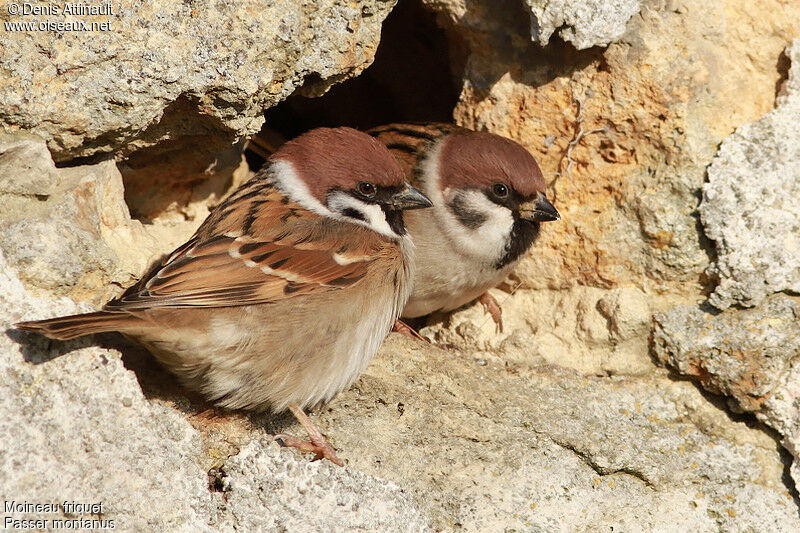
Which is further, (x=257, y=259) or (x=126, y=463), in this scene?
(x=257, y=259)

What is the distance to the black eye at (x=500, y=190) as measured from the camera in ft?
12.2

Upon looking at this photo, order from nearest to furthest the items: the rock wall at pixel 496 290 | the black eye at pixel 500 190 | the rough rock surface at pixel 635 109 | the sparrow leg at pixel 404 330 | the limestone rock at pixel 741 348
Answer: the rock wall at pixel 496 290 < the limestone rock at pixel 741 348 < the rough rock surface at pixel 635 109 < the black eye at pixel 500 190 < the sparrow leg at pixel 404 330

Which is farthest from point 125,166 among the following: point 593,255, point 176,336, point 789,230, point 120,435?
point 789,230

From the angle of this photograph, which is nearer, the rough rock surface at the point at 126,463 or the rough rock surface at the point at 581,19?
the rough rock surface at the point at 126,463

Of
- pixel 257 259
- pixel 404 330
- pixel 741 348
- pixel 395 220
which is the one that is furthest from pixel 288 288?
pixel 741 348

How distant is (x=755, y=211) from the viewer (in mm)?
3418

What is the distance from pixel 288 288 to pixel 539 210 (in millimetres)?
1224

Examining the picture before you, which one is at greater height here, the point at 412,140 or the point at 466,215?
the point at 412,140

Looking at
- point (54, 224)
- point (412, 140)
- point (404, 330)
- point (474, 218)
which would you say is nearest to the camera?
point (54, 224)

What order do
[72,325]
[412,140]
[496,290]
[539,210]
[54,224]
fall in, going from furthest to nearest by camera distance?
[496,290] → [412,140] → [539,210] → [54,224] → [72,325]

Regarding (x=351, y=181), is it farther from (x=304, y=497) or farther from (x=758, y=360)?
(x=758, y=360)

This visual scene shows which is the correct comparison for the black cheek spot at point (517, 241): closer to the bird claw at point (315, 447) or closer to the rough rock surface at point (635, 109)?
the rough rock surface at point (635, 109)

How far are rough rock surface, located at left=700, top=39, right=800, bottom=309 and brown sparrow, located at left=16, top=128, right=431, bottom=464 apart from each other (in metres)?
1.18

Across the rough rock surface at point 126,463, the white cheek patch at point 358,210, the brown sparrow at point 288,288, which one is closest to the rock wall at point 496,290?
the rough rock surface at point 126,463
